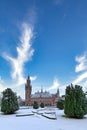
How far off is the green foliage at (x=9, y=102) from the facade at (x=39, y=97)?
201 feet

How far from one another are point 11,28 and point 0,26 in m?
1.05

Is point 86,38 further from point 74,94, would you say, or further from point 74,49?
point 74,94

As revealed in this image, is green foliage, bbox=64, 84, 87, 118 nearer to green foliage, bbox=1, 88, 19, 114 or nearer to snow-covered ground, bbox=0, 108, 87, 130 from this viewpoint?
snow-covered ground, bbox=0, 108, 87, 130

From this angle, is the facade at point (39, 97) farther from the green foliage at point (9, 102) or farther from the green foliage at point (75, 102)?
the green foliage at point (75, 102)

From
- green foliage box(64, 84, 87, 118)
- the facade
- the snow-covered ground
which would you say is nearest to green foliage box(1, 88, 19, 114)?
the snow-covered ground

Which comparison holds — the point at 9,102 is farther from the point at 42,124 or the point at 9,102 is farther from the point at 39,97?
the point at 39,97

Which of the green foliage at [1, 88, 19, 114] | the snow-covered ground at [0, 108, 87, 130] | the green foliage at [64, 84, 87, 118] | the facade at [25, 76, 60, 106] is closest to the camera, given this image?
the snow-covered ground at [0, 108, 87, 130]

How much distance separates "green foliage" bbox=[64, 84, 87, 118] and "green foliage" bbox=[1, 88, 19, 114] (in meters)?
7.93

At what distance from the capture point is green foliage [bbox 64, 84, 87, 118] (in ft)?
68.3

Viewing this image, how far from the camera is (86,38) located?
20031mm

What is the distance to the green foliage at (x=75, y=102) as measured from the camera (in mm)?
20812

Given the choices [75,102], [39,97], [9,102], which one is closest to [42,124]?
[75,102]

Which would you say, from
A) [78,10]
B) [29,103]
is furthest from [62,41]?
[29,103]

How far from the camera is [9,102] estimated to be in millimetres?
26562
